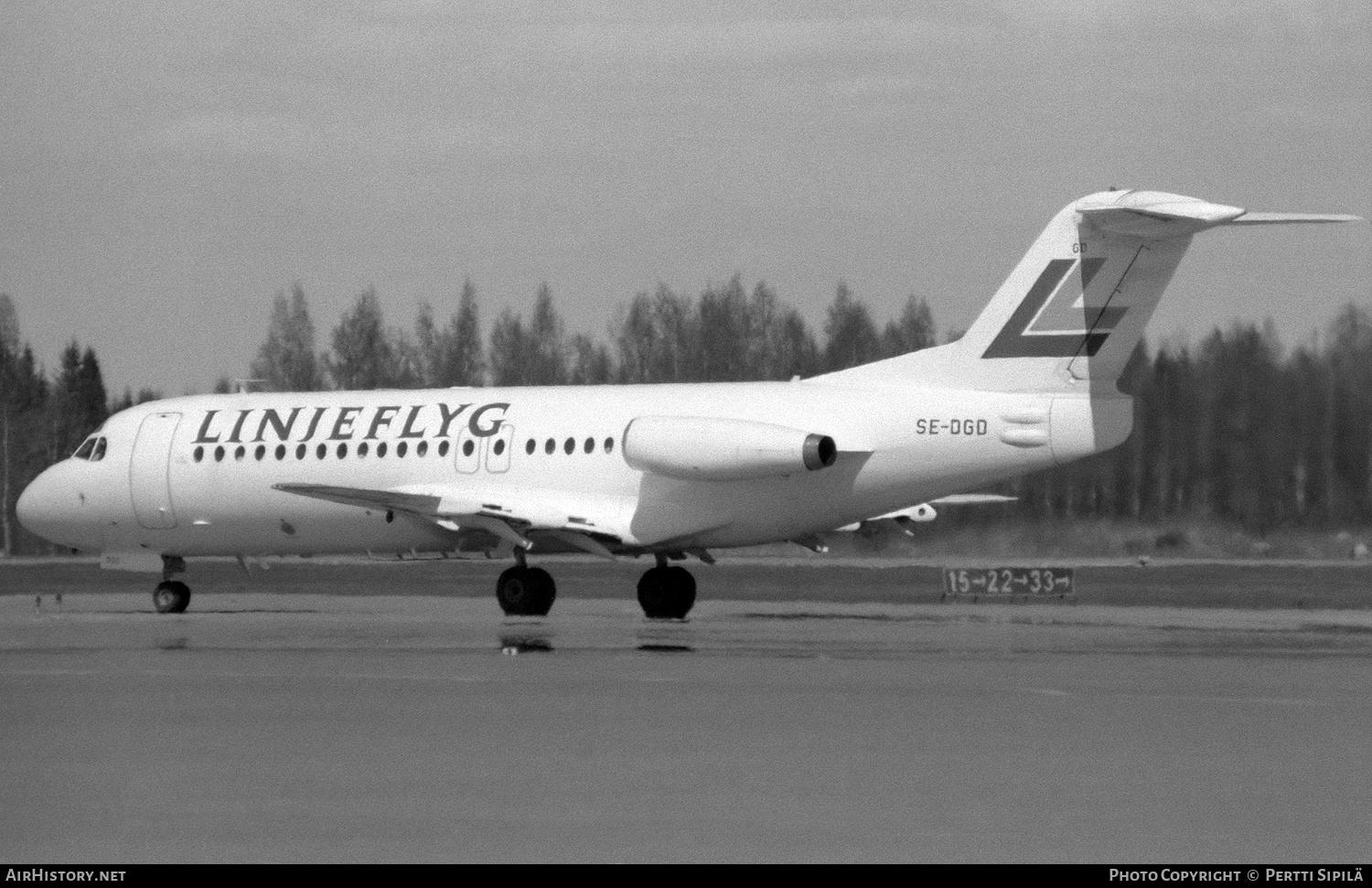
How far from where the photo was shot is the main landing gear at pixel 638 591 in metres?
30.4

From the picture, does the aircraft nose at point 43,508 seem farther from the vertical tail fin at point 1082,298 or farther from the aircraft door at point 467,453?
the vertical tail fin at point 1082,298

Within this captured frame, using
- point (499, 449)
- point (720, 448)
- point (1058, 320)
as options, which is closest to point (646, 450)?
point (720, 448)

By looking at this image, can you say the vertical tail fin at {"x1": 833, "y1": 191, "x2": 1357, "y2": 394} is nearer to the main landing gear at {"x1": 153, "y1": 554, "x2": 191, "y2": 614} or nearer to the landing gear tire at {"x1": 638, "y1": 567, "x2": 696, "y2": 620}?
the landing gear tire at {"x1": 638, "y1": 567, "x2": 696, "y2": 620}

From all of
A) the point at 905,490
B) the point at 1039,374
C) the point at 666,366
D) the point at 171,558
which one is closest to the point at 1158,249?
the point at 1039,374

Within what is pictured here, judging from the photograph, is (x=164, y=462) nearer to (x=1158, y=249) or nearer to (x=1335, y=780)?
(x=1158, y=249)

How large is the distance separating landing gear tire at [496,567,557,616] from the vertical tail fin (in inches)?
275

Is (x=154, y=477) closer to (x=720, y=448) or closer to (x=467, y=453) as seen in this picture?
(x=467, y=453)

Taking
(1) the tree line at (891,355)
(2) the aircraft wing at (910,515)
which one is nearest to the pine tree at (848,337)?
(1) the tree line at (891,355)

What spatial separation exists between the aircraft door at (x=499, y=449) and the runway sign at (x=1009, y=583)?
300 inches

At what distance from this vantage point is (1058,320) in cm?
2827

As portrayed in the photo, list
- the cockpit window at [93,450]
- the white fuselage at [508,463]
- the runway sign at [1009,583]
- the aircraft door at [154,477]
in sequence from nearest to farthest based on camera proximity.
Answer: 1. the white fuselage at [508,463]
2. the runway sign at [1009,583]
3. the aircraft door at [154,477]
4. the cockpit window at [93,450]

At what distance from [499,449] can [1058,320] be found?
8827mm

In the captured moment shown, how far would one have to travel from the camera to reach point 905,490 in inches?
1155

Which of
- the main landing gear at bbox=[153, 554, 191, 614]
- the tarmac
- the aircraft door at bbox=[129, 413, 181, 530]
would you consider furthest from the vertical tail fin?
the aircraft door at bbox=[129, 413, 181, 530]
